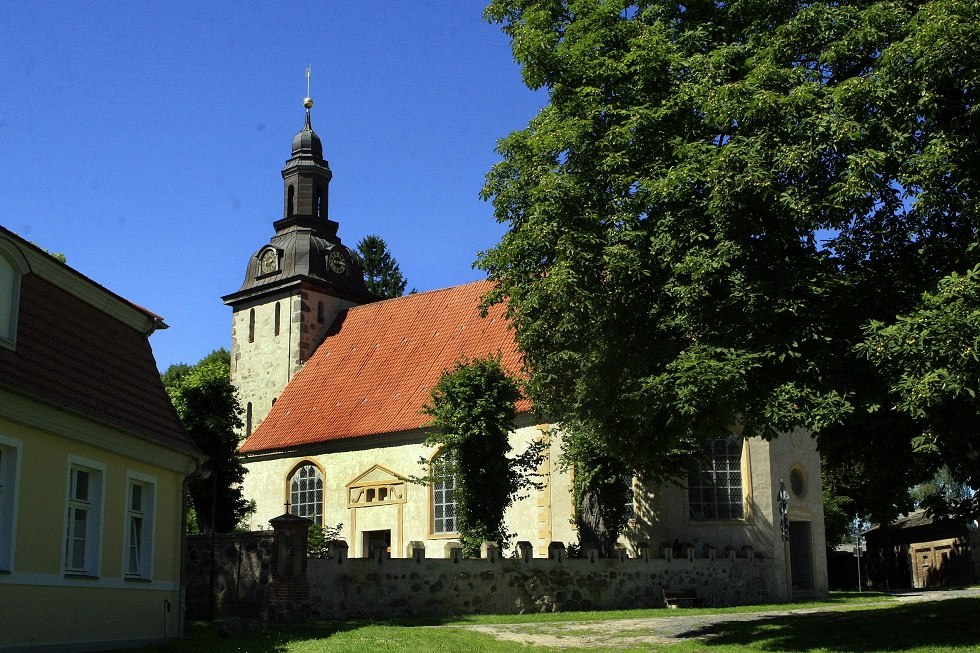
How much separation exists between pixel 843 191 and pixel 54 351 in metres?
9.97

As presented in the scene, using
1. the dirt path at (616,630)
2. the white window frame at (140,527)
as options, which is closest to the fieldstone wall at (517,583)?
the dirt path at (616,630)

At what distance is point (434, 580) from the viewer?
2191 centimetres

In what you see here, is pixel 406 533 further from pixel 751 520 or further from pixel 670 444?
pixel 670 444

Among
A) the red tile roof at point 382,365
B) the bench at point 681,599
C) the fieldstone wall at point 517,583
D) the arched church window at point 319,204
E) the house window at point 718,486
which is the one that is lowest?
the bench at point 681,599

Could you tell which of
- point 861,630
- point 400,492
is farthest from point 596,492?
point 861,630

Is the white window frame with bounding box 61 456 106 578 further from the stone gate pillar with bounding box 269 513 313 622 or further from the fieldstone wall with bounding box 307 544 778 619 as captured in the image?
the fieldstone wall with bounding box 307 544 778 619

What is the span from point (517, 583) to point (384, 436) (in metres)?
10.7

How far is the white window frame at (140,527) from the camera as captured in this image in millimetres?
Answer: 14648

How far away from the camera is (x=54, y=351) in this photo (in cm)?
1328

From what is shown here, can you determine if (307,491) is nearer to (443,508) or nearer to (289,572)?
(443,508)

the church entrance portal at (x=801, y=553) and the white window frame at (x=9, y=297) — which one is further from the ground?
the white window frame at (x=9, y=297)

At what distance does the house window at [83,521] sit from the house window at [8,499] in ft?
4.24

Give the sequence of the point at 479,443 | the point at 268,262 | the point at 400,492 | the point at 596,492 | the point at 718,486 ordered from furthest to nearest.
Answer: the point at 268,262 < the point at 400,492 < the point at 718,486 < the point at 596,492 < the point at 479,443

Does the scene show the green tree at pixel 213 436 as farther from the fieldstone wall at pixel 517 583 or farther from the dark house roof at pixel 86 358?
the dark house roof at pixel 86 358
